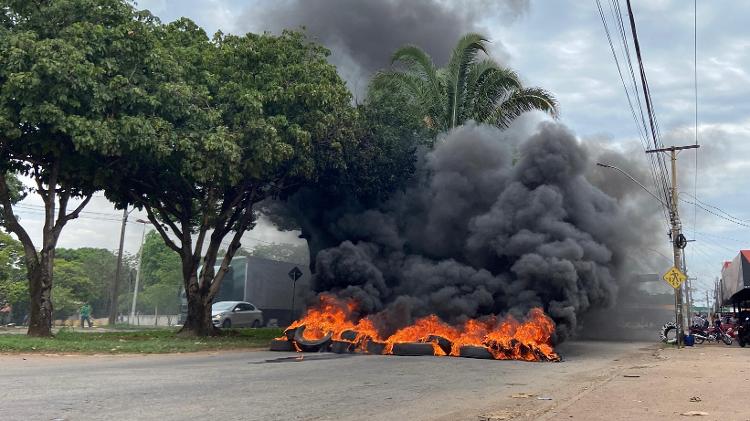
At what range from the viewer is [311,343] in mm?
17844

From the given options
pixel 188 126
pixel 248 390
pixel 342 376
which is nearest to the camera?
pixel 248 390

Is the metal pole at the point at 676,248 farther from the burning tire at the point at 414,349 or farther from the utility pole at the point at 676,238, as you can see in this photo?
the burning tire at the point at 414,349

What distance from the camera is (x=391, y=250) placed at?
23859 mm

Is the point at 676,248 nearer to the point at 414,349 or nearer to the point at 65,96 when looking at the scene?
the point at 414,349

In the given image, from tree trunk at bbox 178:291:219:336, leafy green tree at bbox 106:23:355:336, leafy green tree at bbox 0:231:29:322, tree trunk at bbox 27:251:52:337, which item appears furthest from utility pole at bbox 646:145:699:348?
leafy green tree at bbox 0:231:29:322

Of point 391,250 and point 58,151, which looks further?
point 391,250

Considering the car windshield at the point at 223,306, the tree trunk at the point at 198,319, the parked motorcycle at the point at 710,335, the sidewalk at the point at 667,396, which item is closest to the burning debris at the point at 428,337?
the sidewalk at the point at 667,396

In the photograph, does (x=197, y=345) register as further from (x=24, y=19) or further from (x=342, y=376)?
(x=24, y=19)

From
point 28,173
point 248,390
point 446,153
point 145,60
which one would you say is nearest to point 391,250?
point 446,153

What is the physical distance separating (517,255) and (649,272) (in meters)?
12.2

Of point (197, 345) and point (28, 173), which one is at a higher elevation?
point (28, 173)

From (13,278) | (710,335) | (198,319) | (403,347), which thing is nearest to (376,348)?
(403,347)

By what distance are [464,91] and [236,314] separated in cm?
1471

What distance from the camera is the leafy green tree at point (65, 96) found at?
53.2 ft
